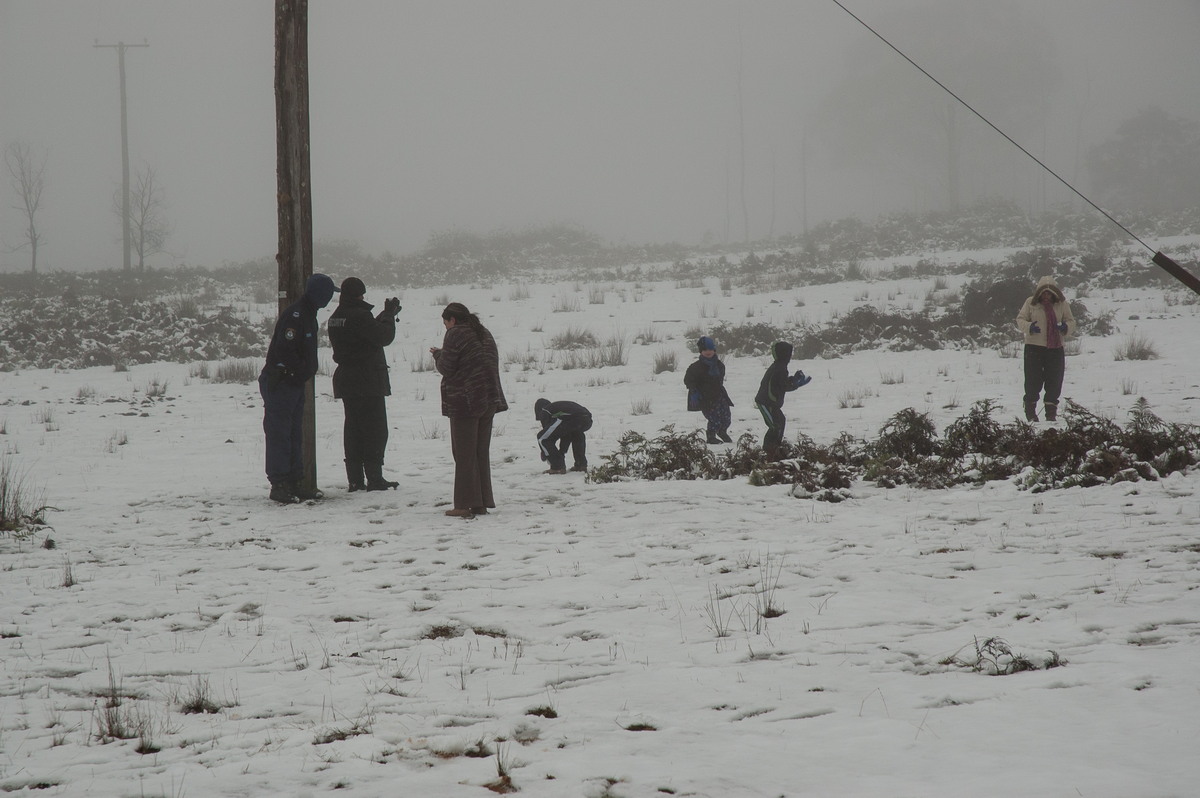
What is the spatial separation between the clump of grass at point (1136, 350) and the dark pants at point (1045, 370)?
5.57 meters

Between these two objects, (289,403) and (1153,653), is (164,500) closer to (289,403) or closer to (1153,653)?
(289,403)

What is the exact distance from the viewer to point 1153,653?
357 centimetres

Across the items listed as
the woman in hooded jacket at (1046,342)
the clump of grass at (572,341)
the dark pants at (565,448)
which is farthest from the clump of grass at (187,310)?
the woman in hooded jacket at (1046,342)

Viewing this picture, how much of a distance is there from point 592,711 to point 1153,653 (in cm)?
245

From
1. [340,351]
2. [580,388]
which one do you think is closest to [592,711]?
Result: [340,351]

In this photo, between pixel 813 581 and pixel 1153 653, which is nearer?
pixel 1153 653

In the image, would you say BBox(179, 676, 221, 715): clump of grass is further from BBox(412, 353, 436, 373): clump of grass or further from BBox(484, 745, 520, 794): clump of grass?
BBox(412, 353, 436, 373): clump of grass

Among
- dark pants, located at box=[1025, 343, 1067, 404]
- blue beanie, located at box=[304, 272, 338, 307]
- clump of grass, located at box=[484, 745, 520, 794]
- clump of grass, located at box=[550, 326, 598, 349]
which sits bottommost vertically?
clump of grass, located at box=[484, 745, 520, 794]

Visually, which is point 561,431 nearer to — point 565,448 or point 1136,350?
point 565,448

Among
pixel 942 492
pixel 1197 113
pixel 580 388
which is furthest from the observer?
pixel 1197 113

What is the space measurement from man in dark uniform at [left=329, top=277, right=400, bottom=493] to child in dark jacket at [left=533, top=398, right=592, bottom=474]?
6.30 feet

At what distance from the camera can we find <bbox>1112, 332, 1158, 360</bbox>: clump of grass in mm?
15195

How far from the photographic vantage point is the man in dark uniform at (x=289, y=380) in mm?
7945

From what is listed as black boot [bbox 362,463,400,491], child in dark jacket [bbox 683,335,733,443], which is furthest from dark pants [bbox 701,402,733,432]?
black boot [bbox 362,463,400,491]
